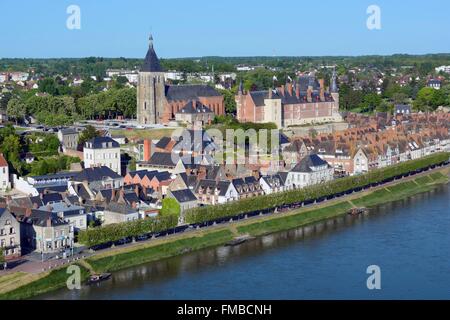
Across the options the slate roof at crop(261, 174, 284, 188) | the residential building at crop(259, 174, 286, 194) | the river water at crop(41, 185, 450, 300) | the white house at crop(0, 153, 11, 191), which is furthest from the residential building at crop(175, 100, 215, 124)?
the river water at crop(41, 185, 450, 300)

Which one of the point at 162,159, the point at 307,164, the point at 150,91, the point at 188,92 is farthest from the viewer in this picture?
the point at 188,92

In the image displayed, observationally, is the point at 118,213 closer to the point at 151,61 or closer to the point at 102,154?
the point at 102,154

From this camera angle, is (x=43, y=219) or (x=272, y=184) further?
(x=272, y=184)

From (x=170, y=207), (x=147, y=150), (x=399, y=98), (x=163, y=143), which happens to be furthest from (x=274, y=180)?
(x=399, y=98)

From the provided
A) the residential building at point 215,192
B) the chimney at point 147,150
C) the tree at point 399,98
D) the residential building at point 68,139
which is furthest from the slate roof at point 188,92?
the tree at point 399,98

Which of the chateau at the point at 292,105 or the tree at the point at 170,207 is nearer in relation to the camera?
the tree at the point at 170,207

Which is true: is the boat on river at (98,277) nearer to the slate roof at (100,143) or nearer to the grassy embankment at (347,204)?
the grassy embankment at (347,204)

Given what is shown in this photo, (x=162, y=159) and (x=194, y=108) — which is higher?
(x=194, y=108)
